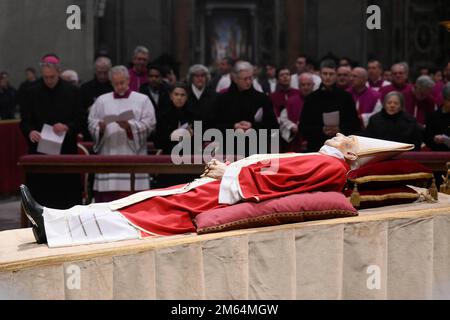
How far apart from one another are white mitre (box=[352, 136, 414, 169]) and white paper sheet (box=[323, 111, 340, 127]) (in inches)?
91.7

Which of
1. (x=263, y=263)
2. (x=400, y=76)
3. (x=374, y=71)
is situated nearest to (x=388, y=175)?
(x=263, y=263)

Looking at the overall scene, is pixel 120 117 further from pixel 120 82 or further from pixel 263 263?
pixel 263 263

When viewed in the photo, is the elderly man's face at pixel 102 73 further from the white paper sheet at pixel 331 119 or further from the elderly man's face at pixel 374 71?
the elderly man's face at pixel 374 71

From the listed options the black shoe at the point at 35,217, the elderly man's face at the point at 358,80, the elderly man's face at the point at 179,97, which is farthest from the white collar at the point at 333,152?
the elderly man's face at the point at 358,80

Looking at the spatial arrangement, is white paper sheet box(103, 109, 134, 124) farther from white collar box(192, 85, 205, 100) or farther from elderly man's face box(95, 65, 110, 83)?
elderly man's face box(95, 65, 110, 83)

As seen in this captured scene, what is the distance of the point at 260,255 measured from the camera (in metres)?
5.05

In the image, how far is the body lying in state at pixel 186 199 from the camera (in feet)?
16.3

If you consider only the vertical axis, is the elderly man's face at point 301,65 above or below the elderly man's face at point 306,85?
above

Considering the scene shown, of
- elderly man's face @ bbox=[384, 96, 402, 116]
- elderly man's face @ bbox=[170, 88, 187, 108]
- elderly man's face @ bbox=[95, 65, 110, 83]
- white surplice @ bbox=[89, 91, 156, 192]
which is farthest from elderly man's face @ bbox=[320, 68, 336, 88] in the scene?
elderly man's face @ bbox=[95, 65, 110, 83]

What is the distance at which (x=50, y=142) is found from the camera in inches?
318

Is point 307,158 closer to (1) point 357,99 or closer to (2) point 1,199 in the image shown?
(1) point 357,99

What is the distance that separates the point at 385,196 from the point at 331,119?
101 inches

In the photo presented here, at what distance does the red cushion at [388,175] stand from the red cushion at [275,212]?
1.31 feet

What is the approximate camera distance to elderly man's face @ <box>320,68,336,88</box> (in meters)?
8.77
